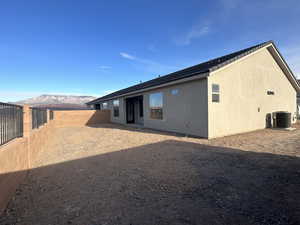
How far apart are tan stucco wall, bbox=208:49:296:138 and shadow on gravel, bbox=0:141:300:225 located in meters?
3.75

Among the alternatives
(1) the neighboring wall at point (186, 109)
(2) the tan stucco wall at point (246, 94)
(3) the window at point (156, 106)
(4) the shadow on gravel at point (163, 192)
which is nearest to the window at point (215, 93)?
(2) the tan stucco wall at point (246, 94)

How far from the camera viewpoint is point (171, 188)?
2783 millimetres

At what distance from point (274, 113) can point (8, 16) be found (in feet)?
54.7

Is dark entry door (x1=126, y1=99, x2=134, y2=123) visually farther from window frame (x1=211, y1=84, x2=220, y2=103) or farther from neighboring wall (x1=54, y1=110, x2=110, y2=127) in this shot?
window frame (x1=211, y1=84, x2=220, y2=103)

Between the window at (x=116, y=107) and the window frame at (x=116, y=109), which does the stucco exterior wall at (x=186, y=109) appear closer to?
the window frame at (x=116, y=109)

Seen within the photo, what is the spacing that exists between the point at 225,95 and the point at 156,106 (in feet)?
15.0

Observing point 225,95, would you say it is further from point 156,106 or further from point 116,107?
point 116,107

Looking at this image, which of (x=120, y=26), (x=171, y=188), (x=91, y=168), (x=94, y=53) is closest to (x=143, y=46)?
(x=120, y=26)

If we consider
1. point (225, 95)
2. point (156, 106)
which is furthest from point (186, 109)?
point (156, 106)

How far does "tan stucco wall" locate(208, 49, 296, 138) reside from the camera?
7.68m

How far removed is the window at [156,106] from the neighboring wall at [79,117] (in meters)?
9.31

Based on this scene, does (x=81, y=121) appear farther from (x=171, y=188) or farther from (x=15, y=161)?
(x=171, y=188)

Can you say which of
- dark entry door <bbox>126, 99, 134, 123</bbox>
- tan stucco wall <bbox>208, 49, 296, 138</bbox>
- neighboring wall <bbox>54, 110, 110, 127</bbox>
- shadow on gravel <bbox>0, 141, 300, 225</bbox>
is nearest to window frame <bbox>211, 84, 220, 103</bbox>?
tan stucco wall <bbox>208, 49, 296, 138</bbox>

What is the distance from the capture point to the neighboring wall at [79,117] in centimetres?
1658
